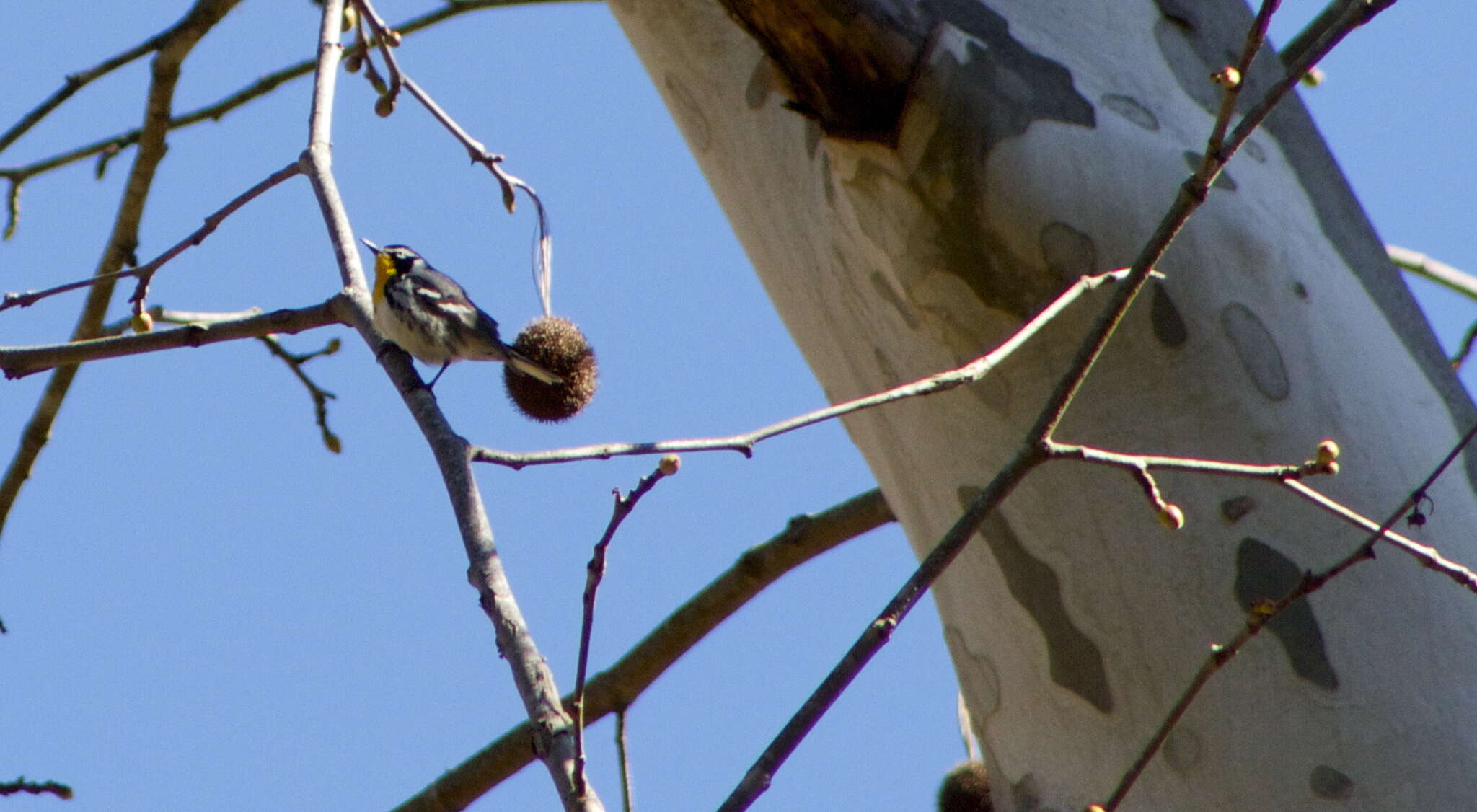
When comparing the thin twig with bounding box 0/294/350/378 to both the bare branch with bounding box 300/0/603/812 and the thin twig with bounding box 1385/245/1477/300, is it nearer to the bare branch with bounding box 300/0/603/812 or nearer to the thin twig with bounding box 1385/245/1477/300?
the bare branch with bounding box 300/0/603/812

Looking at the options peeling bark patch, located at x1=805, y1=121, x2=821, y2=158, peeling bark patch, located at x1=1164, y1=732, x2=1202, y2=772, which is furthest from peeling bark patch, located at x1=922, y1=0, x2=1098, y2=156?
peeling bark patch, located at x1=1164, y1=732, x2=1202, y2=772

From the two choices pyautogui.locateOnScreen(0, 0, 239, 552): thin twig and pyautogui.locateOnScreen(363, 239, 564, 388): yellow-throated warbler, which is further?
pyautogui.locateOnScreen(363, 239, 564, 388): yellow-throated warbler

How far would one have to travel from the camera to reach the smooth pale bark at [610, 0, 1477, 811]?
141 centimetres

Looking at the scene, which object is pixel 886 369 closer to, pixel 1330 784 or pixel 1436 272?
pixel 1330 784

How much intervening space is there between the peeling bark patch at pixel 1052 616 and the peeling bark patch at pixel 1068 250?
0.29 metres

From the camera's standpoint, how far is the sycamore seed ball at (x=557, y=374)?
3.09 meters

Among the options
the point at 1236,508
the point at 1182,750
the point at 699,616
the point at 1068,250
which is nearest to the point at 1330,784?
the point at 1182,750

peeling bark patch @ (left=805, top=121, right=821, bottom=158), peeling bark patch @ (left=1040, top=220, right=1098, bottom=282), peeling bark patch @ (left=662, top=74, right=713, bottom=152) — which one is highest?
peeling bark patch @ (left=662, top=74, right=713, bottom=152)

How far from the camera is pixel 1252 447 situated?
149 cm

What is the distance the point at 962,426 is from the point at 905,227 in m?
0.24

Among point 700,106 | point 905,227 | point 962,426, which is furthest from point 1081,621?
point 700,106

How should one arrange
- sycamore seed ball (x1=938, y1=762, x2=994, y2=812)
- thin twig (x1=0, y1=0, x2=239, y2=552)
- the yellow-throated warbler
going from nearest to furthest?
sycamore seed ball (x1=938, y1=762, x2=994, y2=812), thin twig (x1=0, y1=0, x2=239, y2=552), the yellow-throated warbler

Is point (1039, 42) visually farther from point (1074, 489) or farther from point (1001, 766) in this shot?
point (1001, 766)

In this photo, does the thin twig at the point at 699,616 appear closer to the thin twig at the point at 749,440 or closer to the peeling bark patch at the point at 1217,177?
the peeling bark patch at the point at 1217,177
